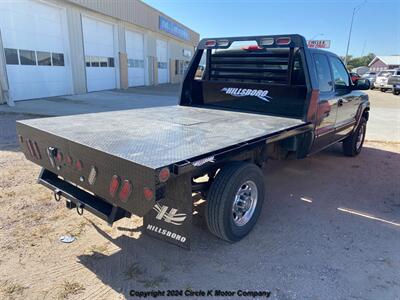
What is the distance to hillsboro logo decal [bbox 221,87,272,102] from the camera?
4.56m

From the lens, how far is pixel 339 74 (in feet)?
17.4

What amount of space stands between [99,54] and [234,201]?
1804 centimetres

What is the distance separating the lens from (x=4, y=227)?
3281 millimetres

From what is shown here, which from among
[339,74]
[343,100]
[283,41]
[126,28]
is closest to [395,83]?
[126,28]

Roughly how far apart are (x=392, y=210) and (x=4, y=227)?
472 cm

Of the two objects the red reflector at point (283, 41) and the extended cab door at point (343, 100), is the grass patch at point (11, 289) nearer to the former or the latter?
the red reflector at point (283, 41)

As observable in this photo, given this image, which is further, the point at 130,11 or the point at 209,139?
the point at 130,11

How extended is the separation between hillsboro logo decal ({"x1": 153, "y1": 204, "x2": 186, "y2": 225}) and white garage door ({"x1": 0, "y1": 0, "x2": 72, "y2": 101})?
12241mm

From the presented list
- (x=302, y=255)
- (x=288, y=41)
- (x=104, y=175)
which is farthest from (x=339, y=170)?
(x=104, y=175)

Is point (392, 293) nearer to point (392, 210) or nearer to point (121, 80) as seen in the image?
point (392, 210)

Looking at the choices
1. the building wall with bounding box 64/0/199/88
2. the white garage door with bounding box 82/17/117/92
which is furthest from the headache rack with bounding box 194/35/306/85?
the white garage door with bounding box 82/17/117/92

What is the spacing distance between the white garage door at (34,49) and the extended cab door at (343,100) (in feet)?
39.6

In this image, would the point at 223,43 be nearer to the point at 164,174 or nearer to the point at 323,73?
the point at 323,73

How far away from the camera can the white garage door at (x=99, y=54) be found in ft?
57.1
